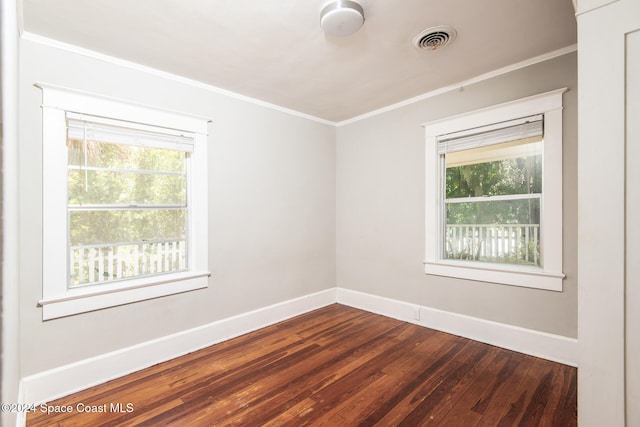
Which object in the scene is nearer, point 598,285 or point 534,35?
point 598,285

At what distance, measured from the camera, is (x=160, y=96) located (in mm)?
2592

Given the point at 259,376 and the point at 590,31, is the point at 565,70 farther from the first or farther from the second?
the point at 259,376

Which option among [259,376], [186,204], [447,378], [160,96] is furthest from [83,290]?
[447,378]

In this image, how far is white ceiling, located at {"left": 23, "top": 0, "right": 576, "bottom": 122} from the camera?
181cm

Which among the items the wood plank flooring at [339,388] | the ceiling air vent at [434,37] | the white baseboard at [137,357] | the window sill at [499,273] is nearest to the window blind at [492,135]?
the ceiling air vent at [434,37]

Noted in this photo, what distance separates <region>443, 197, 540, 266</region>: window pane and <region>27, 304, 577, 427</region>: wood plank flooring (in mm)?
883

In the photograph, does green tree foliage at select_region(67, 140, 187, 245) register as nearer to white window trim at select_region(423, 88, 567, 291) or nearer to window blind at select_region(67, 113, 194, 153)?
window blind at select_region(67, 113, 194, 153)

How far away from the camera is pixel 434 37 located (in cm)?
212

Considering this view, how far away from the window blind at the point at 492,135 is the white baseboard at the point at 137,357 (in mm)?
2643

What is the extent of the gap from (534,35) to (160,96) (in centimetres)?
310

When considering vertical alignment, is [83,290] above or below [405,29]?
below

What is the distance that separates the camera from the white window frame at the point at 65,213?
2047mm

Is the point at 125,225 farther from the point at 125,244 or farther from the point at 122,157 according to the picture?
the point at 122,157

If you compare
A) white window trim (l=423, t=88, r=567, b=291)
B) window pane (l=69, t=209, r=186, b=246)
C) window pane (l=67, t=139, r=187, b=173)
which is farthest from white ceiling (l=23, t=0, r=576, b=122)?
window pane (l=69, t=209, r=186, b=246)
